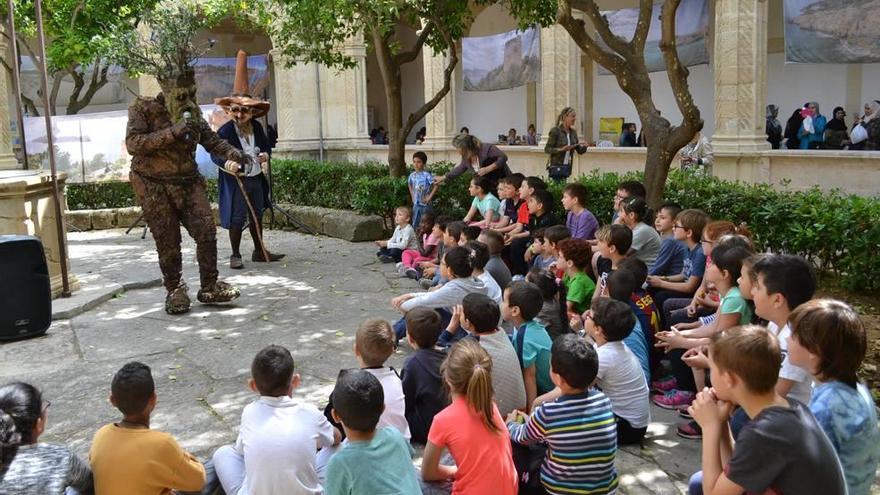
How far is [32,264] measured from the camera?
582 centimetres

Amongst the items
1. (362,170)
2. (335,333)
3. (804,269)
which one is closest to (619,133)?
(362,170)

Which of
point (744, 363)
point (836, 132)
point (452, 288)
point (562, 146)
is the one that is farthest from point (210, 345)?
point (836, 132)

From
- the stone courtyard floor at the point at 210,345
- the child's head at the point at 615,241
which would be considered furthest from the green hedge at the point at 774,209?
the child's head at the point at 615,241

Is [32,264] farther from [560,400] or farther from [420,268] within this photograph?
[560,400]

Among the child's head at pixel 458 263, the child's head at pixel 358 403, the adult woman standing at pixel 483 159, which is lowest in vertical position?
the child's head at pixel 358 403

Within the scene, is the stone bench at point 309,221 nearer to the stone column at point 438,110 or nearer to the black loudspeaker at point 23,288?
the stone column at point 438,110

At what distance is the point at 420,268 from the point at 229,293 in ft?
5.80

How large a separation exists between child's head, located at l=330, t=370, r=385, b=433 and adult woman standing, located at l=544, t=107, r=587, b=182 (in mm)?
7056

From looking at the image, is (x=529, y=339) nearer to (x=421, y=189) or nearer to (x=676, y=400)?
(x=676, y=400)

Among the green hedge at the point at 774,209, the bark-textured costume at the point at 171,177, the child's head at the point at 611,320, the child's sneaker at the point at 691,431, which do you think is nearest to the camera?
the child's head at the point at 611,320

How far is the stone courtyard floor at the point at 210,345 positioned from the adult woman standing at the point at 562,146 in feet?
8.09

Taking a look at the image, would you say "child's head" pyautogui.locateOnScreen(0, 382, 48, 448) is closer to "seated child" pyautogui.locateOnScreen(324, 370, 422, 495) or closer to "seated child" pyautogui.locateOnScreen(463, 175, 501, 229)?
"seated child" pyautogui.locateOnScreen(324, 370, 422, 495)

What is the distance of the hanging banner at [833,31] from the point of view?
10109 millimetres

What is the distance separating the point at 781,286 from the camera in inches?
131
